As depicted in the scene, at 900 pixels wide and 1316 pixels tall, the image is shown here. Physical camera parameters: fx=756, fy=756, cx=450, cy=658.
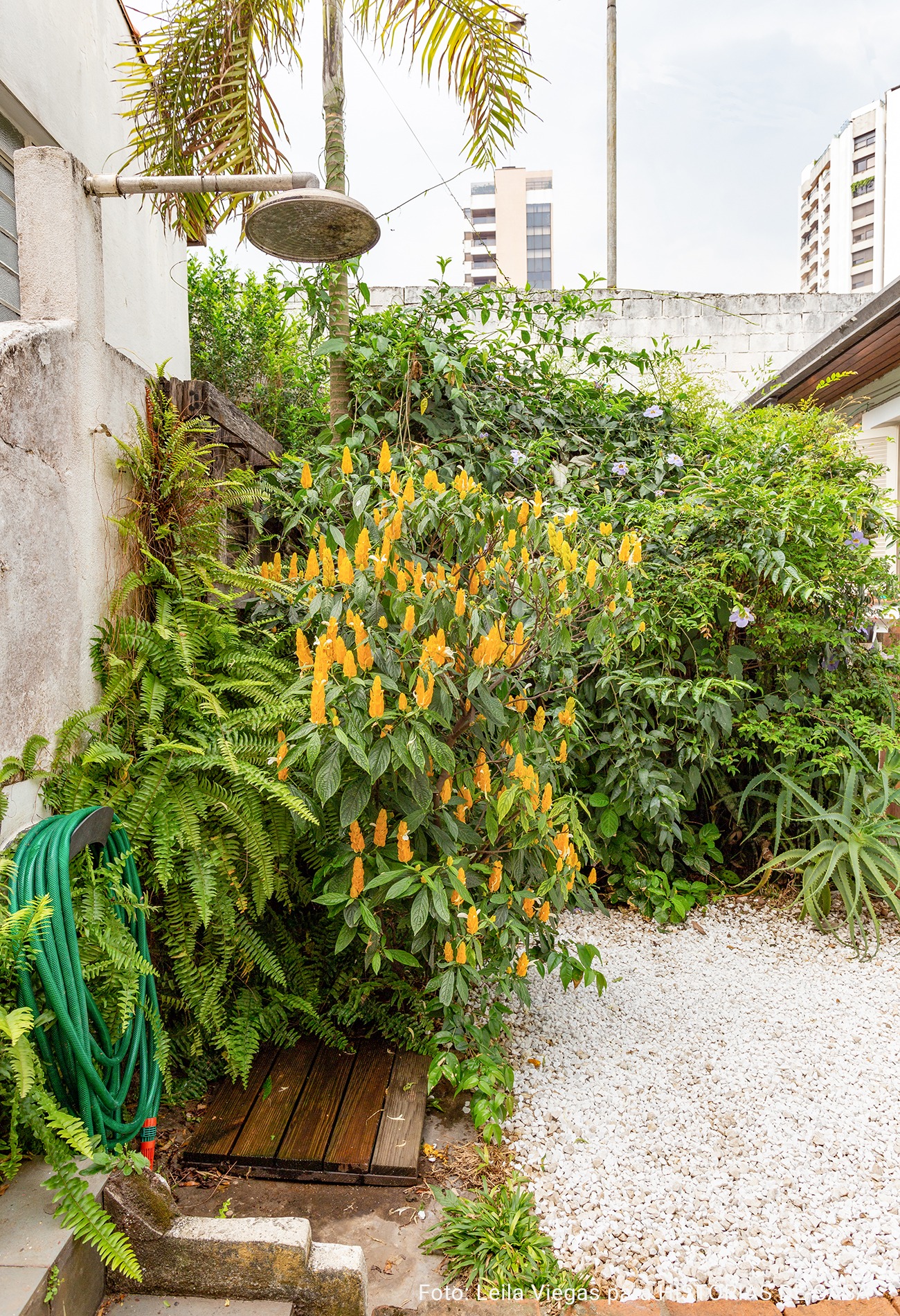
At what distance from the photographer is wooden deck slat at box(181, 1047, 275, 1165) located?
1819 mm

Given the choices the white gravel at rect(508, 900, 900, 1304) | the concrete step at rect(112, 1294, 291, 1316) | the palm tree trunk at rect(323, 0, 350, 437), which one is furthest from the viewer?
the palm tree trunk at rect(323, 0, 350, 437)

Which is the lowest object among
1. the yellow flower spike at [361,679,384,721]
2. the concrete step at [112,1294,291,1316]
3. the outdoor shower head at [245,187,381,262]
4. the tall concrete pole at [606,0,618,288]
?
the concrete step at [112,1294,291,1316]

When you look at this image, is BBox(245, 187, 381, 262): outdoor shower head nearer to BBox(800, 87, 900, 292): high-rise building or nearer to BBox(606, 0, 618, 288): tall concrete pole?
BBox(606, 0, 618, 288): tall concrete pole

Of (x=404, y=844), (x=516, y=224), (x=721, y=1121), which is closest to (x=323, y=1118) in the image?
(x=404, y=844)

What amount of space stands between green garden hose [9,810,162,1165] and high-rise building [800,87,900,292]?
56.6m

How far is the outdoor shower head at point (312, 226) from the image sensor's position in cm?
223

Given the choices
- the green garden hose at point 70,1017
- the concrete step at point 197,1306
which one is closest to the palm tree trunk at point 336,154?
Result: the green garden hose at point 70,1017

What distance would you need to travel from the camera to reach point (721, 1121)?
2.05 metres

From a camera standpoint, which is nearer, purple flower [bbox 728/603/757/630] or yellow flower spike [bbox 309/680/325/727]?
yellow flower spike [bbox 309/680/325/727]

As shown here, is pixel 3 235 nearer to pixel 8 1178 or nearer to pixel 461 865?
pixel 461 865

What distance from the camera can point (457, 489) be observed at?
207 centimetres

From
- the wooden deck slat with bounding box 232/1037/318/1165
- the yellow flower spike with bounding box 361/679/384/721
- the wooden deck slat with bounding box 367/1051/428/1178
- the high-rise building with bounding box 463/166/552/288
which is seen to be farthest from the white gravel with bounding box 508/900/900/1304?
the high-rise building with bounding box 463/166/552/288

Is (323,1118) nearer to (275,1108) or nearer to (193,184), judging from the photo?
(275,1108)

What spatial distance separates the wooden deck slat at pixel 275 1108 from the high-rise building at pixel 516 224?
5245 cm
